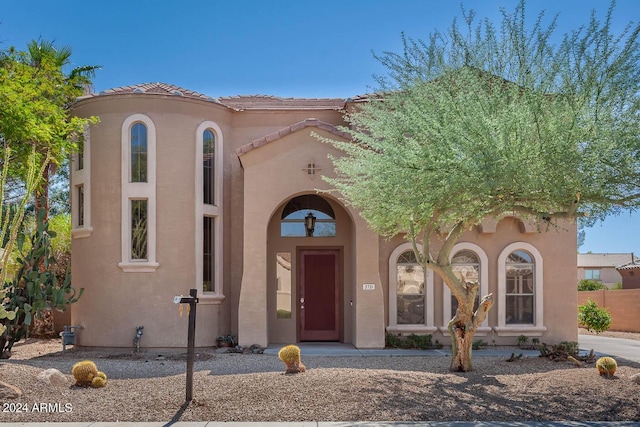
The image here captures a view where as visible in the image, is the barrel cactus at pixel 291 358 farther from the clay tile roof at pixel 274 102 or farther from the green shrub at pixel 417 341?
the clay tile roof at pixel 274 102

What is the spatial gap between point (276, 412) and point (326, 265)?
9.13 metres

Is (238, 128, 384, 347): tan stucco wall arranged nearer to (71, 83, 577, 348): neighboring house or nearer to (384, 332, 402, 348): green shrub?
(71, 83, 577, 348): neighboring house

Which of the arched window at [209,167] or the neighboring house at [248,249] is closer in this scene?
the neighboring house at [248,249]

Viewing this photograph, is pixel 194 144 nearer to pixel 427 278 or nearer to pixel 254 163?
pixel 254 163

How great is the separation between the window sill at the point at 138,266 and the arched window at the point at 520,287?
878 centimetres

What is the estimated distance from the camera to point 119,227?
16891 millimetres

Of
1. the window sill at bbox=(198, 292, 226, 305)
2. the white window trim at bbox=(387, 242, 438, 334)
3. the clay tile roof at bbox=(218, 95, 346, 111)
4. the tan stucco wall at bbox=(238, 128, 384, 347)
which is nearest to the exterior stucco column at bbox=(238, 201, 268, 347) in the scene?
the tan stucco wall at bbox=(238, 128, 384, 347)

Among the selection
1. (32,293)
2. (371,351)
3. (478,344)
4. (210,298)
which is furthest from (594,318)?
(32,293)

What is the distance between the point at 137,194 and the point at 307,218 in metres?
4.30

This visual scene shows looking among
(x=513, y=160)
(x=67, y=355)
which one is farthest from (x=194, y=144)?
(x=513, y=160)

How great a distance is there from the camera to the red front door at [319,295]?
59.2 feet

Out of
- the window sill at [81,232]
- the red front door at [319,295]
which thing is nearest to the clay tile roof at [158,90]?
the window sill at [81,232]

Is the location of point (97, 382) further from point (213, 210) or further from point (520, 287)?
point (520, 287)

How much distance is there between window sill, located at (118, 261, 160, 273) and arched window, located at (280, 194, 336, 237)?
341 centimetres
